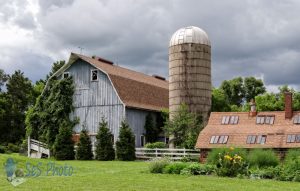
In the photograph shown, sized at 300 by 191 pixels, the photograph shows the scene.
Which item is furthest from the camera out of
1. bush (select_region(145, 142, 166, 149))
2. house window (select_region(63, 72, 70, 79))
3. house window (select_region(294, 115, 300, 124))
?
house window (select_region(63, 72, 70, 79))

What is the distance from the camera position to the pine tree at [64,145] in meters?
39.0

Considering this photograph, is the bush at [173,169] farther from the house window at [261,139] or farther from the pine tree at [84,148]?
the pine tree at [84,148]

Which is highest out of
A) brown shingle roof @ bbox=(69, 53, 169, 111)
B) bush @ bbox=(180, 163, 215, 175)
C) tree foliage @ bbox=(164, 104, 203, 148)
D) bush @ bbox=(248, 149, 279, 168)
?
brown shingle roof @ bbox=(69, 53, 169, 111)

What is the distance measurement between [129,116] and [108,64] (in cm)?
725

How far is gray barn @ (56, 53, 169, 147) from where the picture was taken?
41094 millimetres

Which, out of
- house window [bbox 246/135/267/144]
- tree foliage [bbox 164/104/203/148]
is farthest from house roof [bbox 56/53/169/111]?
house window [bbox 246/135/267/144]

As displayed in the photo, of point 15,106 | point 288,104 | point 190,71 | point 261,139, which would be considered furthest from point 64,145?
point 15,106

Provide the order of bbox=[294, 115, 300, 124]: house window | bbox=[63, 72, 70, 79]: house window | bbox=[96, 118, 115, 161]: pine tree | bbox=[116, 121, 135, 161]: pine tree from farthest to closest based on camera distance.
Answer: bbox=[63, 72, 70, 79]: house window → bbox=[96, 118, 115, 161]: pine tree → bbox=[116, 121, 135, 161]: pine tree → bbox=[294, 115, 300, 124]: house window

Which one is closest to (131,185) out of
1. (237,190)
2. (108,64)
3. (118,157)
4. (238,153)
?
(237,190)

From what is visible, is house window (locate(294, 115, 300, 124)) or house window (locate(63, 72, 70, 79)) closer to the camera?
house window (locate(294, 115, 300, 124))

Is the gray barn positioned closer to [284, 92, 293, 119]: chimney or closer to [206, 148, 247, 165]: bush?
[284, 92, 293, 119]: chimney

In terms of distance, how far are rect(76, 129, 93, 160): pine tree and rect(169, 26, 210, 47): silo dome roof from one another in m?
10.7

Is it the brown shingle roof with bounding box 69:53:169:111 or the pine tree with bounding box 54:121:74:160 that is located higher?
the brown shingle roof with bounding box 69:53:169:111

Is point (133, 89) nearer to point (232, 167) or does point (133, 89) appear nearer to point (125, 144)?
point (125, 144)
